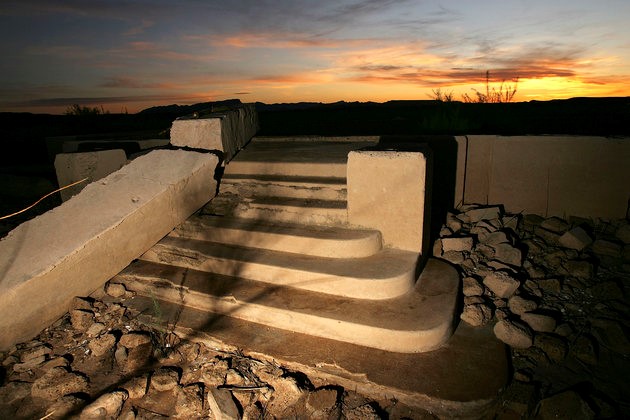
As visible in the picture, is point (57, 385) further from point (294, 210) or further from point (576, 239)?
point (576, 239)

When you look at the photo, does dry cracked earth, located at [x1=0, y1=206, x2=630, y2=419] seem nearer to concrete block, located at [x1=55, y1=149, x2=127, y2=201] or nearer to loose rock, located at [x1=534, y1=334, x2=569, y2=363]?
loose rock, located at [x1=534, y1=334, x2=569, y2=363]

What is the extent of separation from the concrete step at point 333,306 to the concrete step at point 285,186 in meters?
1.24

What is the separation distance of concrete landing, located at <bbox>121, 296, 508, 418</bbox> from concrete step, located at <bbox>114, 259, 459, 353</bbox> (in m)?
0.09

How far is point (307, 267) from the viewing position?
3.41 meters

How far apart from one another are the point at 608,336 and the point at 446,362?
4.76 feet

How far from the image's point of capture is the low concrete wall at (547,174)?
4309 mm

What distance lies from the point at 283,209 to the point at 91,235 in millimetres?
1934

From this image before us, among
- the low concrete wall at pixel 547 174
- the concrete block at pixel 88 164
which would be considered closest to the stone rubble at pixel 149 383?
the concrete block at pixel 88 164

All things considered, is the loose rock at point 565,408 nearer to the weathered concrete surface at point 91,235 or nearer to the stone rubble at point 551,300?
the stone rubble at point 551,300

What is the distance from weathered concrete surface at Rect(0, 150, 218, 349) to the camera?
124 inches

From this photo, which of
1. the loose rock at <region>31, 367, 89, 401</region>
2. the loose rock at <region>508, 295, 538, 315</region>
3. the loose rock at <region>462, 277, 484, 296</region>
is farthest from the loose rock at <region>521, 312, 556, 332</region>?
the loose rock at <region>31, 367, 89, 401</region>

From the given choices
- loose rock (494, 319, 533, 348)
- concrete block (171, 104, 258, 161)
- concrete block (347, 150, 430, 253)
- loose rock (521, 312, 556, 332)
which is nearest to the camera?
loose rock (494, 319, 533, 348)

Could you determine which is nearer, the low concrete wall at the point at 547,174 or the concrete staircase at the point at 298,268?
the concrete staircase at the point at 298,268

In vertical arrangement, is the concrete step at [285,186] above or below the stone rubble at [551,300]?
above
